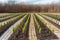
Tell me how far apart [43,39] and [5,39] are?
1929 millimetres

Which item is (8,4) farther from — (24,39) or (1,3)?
(24,39)

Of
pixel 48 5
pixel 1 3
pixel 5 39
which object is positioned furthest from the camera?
pixel 48 5

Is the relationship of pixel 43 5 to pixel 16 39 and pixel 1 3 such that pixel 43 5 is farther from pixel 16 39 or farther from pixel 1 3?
pixel 16 39

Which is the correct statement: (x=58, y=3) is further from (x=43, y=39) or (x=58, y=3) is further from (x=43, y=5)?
(x=43, y=39)

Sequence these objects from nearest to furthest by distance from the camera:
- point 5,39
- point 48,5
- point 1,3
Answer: point 5,39 < point 1,3 < point 48,5

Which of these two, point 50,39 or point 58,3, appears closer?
point 50,39

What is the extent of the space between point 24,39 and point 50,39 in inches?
52.3

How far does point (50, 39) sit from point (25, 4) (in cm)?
6114

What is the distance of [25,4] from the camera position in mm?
68125

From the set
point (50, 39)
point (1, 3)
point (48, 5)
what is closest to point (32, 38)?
point (50, 39)

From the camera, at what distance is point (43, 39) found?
25.1 ft

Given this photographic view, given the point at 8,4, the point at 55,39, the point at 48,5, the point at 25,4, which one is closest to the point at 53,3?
the point at 48,5

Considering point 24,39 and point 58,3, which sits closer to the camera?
point 24,39

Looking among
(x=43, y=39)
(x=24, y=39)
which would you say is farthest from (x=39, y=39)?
(x=24, y=39)
